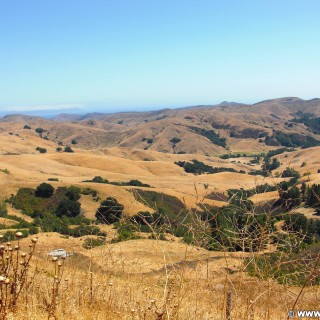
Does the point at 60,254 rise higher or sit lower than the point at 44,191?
higher

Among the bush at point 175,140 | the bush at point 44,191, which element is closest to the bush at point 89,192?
the bush at point 44,191

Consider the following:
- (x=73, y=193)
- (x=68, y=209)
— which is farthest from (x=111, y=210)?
(x=73, y=193)

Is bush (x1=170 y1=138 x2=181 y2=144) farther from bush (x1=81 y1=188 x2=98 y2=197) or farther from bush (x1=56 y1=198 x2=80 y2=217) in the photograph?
bush (x1=56 y1=198 x2=80 y2=217)

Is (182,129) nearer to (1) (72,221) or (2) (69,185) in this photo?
(2) (69,185)

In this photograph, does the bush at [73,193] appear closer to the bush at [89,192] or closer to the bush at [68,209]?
the bush at [89,192]

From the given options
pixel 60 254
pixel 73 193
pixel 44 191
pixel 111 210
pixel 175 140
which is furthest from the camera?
pixel 175 140

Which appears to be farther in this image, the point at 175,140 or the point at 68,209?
the point at 175,140

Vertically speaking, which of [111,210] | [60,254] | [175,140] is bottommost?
[175,140]

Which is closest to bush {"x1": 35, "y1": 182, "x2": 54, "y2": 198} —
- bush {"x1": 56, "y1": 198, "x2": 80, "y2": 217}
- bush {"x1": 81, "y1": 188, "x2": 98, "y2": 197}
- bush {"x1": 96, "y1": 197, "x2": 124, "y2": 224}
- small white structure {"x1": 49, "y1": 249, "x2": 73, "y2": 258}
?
bush {"x1": 81, "y1": 188, "x2": 98, "y2": 197}

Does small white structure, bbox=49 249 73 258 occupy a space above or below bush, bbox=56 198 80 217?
above

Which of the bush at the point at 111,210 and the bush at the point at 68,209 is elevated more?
the bush at the point at 111,210

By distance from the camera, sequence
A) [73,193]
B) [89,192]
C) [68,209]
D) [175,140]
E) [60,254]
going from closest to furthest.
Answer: [60,254]
[68,209]
[73,193]
[89,192]
[175,140]

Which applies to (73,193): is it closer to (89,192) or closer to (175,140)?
(89,192)

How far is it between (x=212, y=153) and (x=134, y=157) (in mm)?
48781
